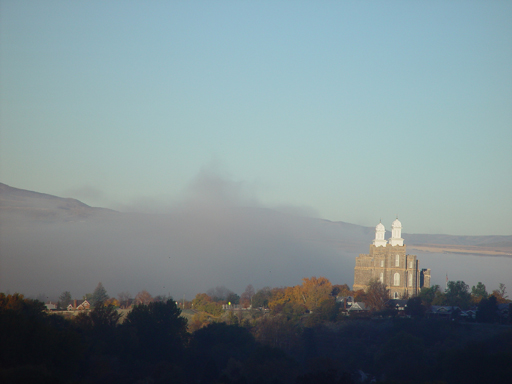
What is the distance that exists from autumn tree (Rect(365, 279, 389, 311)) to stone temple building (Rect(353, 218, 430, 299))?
5.04 m

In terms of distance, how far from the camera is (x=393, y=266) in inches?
4574

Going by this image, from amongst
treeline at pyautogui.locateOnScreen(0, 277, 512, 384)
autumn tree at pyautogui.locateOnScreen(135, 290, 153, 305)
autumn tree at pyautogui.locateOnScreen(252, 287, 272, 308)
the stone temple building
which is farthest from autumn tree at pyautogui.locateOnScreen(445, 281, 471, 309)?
autumn tree at pyautogui.locateOnScreen(135, 290, 153, 305)

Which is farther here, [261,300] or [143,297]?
[143,297]

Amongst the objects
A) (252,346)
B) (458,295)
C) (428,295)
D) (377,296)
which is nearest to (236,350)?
(252,346)

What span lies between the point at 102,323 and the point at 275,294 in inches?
2178

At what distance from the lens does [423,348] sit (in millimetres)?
72062

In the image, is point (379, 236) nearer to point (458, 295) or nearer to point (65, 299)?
point (458, 295)

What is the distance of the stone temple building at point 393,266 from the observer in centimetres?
11556

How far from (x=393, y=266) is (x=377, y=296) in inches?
452

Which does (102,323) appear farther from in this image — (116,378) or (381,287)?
(381,287)

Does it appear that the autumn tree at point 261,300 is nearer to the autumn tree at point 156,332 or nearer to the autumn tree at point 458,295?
the autumn tree at point 458,295

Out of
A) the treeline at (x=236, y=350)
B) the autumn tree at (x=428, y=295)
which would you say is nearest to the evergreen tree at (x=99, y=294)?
the treeline at (x=236, y=350)

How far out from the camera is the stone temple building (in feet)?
379

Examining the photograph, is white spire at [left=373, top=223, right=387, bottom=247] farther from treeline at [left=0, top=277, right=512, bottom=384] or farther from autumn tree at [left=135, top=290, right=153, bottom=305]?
autumn tree at [left=135, top=290, right=153, bottom=305]
